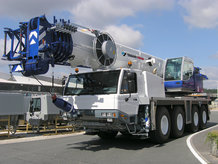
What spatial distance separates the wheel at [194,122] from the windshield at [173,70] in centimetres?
180

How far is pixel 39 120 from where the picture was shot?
12391 mm

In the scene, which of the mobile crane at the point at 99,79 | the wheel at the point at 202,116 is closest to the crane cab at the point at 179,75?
the wheel at the point at 202,116

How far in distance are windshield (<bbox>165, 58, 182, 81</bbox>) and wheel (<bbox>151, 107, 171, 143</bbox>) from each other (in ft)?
10.0

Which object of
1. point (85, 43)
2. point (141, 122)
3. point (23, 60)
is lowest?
point (141, 122)

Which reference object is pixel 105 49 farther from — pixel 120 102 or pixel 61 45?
pixel 120 102

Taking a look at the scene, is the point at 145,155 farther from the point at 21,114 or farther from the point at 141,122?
the point at 21,114

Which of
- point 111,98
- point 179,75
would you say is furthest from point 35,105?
point 179,75

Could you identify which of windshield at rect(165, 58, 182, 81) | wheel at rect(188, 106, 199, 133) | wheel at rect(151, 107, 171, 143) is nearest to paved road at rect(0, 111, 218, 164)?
wheel at rect(151, 107, 171, 143)

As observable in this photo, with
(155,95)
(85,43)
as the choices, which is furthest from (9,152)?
(155,95)

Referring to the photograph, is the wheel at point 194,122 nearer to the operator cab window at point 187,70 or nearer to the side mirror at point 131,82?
the operator cab window at point 187,70

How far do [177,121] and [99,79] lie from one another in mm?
4138

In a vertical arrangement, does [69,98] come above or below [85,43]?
below

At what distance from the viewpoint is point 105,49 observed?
25.7 feet

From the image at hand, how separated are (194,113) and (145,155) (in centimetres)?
592
